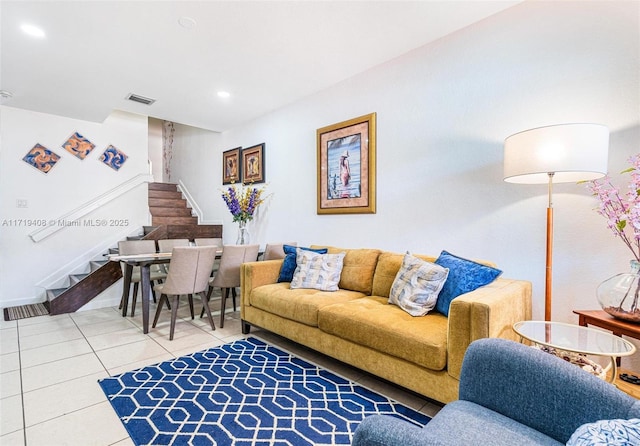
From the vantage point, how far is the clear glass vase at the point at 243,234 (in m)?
4.58

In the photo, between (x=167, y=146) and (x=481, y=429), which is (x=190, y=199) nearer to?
(x=167, y=146)

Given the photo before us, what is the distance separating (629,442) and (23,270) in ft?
19.6

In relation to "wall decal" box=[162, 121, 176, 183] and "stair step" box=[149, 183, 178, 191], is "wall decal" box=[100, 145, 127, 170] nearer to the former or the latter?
"stair step" box=[149, 183, 178, 191]

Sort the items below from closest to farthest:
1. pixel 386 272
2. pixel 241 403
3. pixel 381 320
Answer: pixel 241 403 → pixel 381 320 → pixel 386 272

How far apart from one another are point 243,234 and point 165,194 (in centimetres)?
295

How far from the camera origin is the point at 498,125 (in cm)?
239

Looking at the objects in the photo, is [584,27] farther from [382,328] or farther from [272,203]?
[272,203]

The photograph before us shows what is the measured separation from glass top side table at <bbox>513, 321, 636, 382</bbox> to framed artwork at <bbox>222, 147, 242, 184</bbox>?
14.1 feet

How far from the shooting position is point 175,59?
3.00m

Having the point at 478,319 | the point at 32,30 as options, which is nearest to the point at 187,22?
the point at 32,30

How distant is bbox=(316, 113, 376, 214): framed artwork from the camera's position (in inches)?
127

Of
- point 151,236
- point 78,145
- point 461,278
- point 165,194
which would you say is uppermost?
point 78,145

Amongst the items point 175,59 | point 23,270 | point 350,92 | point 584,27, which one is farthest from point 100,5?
point 23,270

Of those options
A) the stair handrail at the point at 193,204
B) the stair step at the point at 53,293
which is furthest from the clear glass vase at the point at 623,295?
the stair step at the point at 53,293
